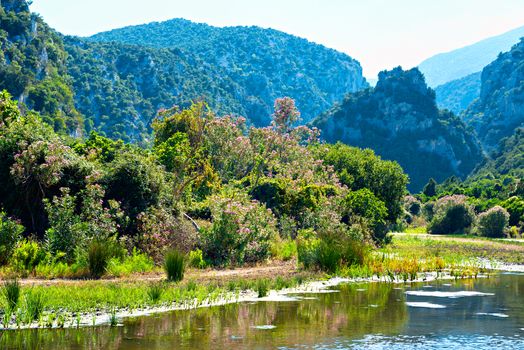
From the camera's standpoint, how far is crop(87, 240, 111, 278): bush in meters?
25.6

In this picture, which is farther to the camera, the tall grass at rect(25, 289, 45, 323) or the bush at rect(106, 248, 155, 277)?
the bush at rect(106, 248, 155, 277)

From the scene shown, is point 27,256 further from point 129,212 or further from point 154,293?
point 154,293

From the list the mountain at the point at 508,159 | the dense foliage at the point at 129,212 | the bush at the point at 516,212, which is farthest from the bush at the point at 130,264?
the mountain at the point at 508,159

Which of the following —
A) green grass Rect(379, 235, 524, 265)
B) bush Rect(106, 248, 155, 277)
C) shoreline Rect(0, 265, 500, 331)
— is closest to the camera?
shoreline Rect(0, 265, 500, 331)

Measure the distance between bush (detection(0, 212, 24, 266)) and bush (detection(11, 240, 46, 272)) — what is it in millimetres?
232

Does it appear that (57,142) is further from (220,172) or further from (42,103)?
(42,103)

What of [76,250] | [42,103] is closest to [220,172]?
[76,250]

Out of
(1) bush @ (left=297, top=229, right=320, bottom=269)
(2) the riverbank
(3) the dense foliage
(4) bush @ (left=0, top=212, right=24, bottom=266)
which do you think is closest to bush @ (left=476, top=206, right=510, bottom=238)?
(3) the dense foliage

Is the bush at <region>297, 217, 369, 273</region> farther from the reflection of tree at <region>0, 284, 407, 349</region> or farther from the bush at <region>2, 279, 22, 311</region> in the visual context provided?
the bush at <region>2, 279, 22, 311</region>

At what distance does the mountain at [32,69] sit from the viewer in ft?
416

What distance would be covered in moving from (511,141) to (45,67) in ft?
382

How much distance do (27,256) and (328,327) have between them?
1299cm

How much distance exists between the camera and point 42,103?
13275 cm

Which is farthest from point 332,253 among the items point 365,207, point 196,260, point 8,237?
point 365,207
